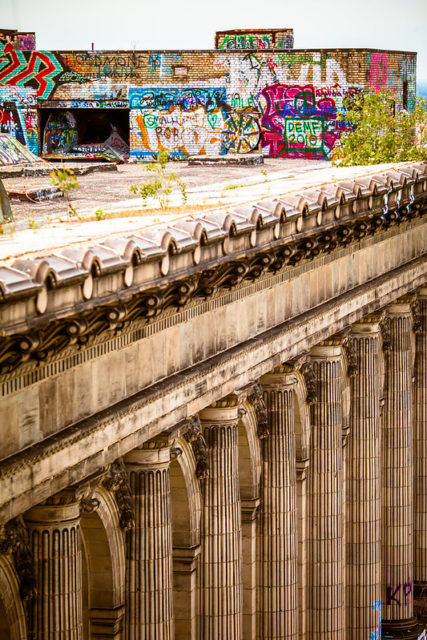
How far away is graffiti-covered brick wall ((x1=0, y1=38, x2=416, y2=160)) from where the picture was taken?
6231cm

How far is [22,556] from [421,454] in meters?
23.7

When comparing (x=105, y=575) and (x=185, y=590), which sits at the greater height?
(x=105, y=575)

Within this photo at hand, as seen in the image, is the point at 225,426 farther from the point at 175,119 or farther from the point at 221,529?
the point at 175,119

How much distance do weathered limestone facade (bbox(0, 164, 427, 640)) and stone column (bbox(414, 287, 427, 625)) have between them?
59 mm

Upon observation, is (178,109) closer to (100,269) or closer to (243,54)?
(243,54)

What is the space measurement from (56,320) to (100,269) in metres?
0.91

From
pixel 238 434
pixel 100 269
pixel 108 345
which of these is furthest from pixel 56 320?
pixel 238 434

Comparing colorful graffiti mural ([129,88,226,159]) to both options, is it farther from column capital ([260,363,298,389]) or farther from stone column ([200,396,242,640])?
stone column ([200,396,242,640])

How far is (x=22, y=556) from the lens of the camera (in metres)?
17.9

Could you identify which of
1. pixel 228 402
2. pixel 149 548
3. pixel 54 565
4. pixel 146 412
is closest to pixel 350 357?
pixel 228 402

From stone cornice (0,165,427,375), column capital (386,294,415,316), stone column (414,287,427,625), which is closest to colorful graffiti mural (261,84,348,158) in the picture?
stone column (414,287,427,625)

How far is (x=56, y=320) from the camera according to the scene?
51.9 feet

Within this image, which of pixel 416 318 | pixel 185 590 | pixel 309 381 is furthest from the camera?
pixel 416 318

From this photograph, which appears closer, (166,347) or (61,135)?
(166,347)
